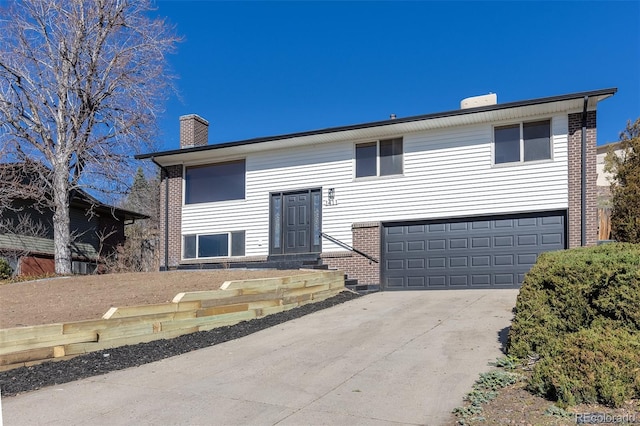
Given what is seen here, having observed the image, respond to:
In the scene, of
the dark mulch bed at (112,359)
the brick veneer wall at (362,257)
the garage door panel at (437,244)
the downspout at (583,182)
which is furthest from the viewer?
the brick veneer wall at (362,257)

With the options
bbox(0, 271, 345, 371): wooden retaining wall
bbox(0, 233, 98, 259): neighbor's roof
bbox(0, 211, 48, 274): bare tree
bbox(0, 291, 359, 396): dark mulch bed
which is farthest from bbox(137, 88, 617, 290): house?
bbox(0, 233, 98, 259): neighbor's roof

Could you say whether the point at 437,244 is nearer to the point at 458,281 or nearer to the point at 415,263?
the point at 415,263

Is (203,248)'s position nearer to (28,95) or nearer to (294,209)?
(294,209)

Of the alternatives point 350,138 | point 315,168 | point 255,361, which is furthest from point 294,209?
point 255,361

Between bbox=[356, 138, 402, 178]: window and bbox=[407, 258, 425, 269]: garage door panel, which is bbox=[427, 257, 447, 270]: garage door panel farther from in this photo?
bbox=[356, 138, 402, 178]: window

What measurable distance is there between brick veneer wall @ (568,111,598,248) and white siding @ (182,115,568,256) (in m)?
0.18

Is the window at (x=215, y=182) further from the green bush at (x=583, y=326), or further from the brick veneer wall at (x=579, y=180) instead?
the green bush at (x=583, y=326)

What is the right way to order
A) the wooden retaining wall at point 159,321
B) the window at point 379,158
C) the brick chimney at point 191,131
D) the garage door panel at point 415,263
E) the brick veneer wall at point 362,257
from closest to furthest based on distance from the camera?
the wooden retaining wall at point 159,321 < the garage door panel at point 415,263 < the brick veneer wall at point 362,257 < the window at point 379,158 < the brick chimney at point 191,131

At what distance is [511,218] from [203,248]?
386 inches

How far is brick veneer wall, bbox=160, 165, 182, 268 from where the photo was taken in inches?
661

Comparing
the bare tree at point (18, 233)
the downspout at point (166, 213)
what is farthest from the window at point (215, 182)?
the bare tree at point (18, 233)

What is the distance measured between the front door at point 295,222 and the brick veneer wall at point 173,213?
3566mm

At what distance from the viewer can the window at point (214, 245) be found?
1616 cm

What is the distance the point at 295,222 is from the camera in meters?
15.4
